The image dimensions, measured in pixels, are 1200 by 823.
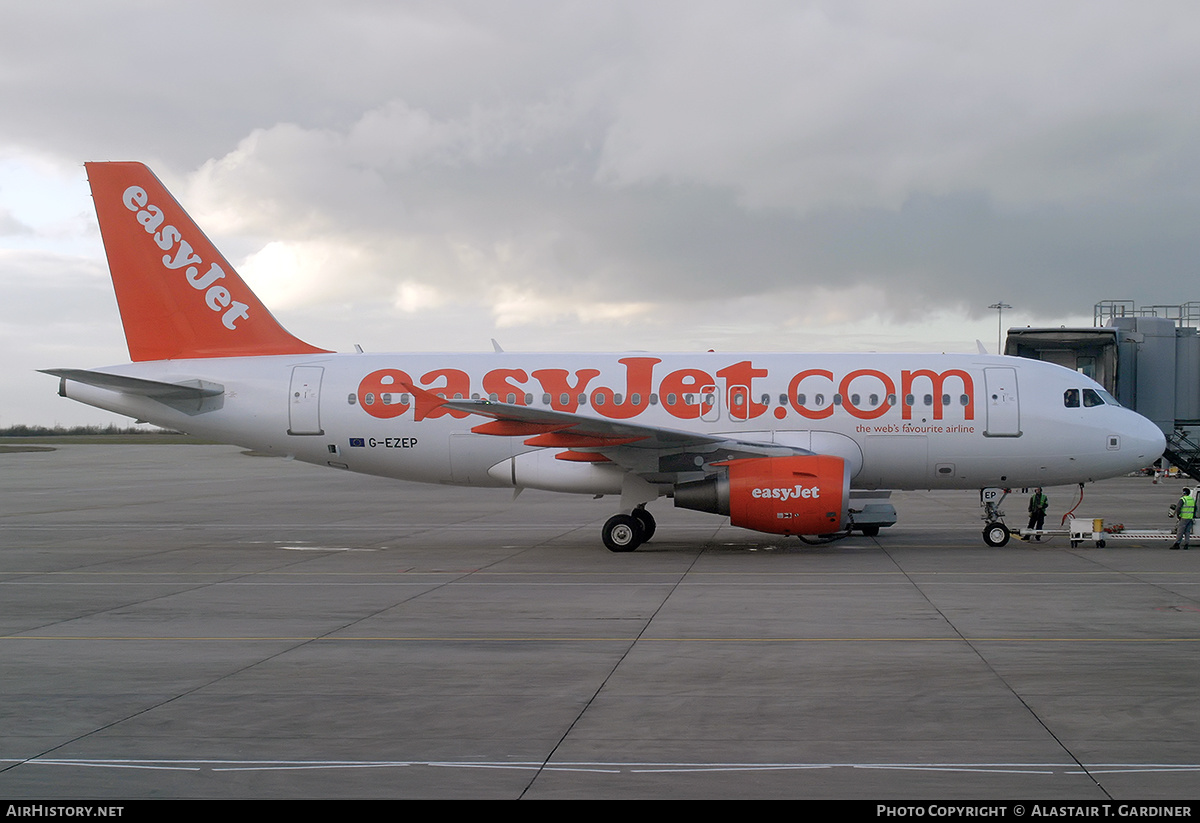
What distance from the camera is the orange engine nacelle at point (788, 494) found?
1828cm

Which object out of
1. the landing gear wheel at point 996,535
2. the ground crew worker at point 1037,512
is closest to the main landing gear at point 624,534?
the landing gear wheel at point 996,535

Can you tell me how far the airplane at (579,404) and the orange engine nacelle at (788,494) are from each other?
36 cm

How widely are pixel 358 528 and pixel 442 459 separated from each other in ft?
19.8

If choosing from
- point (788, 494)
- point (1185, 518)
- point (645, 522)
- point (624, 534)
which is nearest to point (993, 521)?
point (1185, 518)

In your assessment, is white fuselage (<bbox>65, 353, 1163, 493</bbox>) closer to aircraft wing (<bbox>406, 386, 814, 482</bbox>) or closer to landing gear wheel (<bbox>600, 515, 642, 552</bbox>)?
aircraft wing (<bbox>406, 386, 814, 482</bbox>)

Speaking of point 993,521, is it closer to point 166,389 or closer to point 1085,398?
point 1085,398

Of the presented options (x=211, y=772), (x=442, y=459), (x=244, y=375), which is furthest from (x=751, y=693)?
(x=244, y=375)

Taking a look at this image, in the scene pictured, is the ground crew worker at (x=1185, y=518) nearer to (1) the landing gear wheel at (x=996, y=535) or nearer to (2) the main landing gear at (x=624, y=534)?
(1) the landing gear wheel at (x=996, y=535)

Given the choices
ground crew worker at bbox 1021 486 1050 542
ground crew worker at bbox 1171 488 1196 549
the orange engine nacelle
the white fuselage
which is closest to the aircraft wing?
the white fuselage

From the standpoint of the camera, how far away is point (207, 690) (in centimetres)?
931

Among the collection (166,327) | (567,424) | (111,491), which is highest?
(166,327)

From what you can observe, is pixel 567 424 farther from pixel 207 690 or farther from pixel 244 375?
pixel 207 690

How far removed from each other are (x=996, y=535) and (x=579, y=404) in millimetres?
8878

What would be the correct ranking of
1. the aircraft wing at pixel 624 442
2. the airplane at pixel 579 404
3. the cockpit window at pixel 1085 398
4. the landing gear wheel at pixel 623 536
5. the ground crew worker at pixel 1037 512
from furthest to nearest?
the ground crew worker at pixel 1037 512
the cockpit window at pixel 1085 398
the airplane at pixel 579 404
the landing gear wheel at pixel 623 536
the aircraft wing at pixel 624 442
